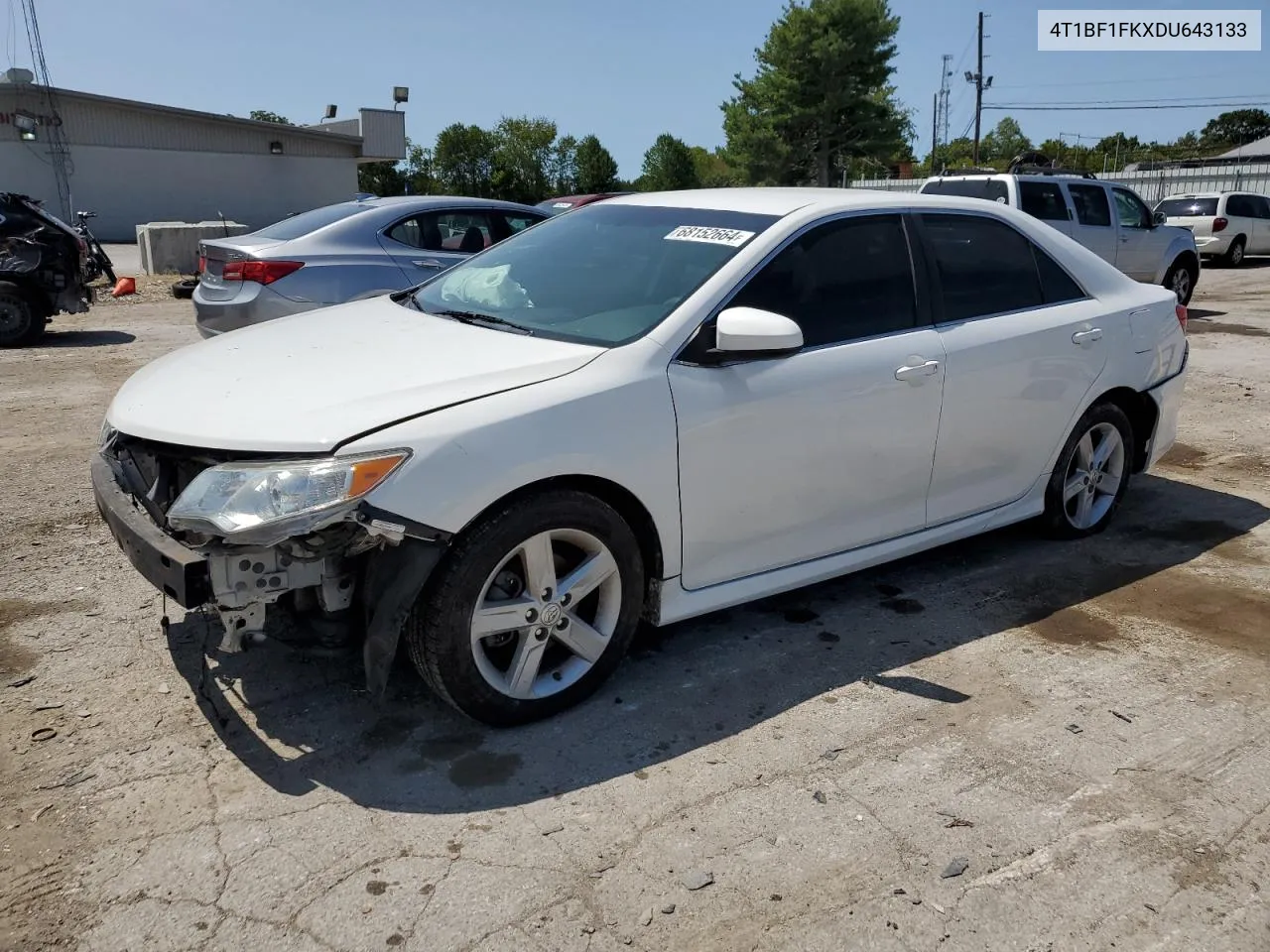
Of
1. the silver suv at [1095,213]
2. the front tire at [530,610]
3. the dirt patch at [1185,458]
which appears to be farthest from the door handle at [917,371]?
the silver suv at [1095,213]

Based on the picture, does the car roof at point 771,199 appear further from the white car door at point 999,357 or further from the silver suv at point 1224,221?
the silver suv at point 1224,221

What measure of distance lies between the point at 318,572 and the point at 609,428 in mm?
976

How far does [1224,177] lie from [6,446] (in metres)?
38.4

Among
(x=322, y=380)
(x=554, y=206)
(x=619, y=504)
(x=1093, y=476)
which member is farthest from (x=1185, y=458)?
(x=554, y=206)

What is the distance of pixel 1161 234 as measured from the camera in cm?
1398

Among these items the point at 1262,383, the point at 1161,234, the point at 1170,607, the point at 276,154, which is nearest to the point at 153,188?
the point at 276,154

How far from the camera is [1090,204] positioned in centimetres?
1324

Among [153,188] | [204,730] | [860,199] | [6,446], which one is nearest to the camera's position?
[204,730]

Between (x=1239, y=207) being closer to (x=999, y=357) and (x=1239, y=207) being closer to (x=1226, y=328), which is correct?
(x=1226, y=328)

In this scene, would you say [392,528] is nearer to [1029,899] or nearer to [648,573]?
[648,573]

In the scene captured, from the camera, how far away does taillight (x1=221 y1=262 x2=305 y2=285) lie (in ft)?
24.9

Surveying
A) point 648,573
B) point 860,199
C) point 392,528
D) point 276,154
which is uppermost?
point 276,154

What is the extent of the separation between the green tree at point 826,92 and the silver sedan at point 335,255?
136ft

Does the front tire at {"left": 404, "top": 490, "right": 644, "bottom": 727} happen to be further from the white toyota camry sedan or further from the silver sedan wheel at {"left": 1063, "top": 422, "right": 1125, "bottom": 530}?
the silver sedan wheel at {"left": 1063, "top": 422, "right": 1125, "bottom": 530}
